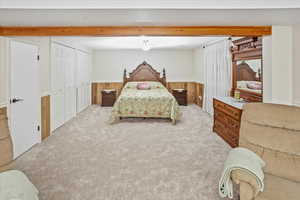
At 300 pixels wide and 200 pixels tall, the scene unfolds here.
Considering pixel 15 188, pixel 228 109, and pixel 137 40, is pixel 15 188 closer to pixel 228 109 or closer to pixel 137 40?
pixel 228 109

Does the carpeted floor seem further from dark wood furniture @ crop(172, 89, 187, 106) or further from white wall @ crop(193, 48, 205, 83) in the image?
dark wood furniture @ crop(172, 89, 187, 106)

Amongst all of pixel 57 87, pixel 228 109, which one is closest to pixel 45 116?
pixel 57 87

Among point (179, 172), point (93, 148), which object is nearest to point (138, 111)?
point (93, 148)

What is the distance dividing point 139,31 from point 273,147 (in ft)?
6.93

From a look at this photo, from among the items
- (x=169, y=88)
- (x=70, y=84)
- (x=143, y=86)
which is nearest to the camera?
(x=70, y=84)

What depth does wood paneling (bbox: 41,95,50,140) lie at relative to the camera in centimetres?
441

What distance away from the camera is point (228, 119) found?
400 centimetres

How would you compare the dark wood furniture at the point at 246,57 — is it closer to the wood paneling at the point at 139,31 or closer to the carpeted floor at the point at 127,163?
the wood paneling at the point at 139,31

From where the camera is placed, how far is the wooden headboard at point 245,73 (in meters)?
A: 4.11

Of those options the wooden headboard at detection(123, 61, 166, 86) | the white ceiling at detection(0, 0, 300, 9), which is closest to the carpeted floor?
the white ceiling at detection(0, 0, 300, 9)

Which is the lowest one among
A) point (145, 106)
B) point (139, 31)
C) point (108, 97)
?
point (145, 106)

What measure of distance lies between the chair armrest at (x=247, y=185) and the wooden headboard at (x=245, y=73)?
8.79ft

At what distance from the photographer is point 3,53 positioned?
327 centimetres

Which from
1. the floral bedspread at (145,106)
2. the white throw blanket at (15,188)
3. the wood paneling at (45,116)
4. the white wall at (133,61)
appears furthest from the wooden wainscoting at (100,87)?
the white throw blanket at (15,188)
